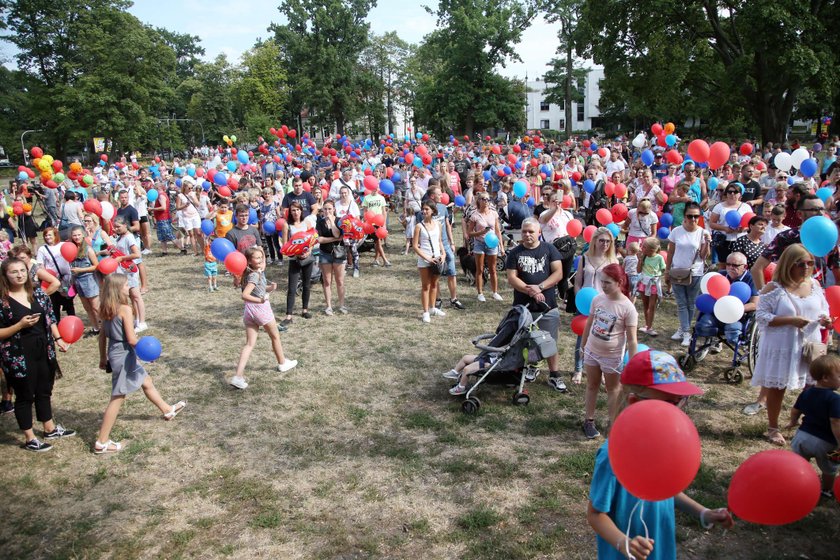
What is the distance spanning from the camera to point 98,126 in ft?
135

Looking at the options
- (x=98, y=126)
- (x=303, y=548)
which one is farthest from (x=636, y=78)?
(x=98, y=126)

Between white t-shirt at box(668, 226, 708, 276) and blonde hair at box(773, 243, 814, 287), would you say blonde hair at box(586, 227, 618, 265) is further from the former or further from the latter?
white t-shirt at box(668, 226, 708, 276)

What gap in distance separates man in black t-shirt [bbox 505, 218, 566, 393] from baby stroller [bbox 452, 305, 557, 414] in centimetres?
17

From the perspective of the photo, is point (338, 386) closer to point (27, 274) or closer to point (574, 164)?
point (27, 274)

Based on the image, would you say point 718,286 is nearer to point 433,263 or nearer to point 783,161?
point 433,263

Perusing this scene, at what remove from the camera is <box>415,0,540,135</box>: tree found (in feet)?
156

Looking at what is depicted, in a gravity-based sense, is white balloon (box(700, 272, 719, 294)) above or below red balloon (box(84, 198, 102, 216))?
below

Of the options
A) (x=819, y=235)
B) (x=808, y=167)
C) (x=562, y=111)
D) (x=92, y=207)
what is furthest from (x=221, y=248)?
(x=562, y=111)

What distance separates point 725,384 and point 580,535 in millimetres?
3165

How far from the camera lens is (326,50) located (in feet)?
175

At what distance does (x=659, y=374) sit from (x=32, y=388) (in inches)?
211

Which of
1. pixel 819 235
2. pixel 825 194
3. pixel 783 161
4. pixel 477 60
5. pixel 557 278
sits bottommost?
pixel 557 278

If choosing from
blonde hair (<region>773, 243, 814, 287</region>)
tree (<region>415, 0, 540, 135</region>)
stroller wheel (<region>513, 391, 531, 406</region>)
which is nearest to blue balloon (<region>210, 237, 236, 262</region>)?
stroller wheel (<region>513, 391, 531, 406</region>)

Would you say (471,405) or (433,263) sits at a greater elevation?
(433,263)
